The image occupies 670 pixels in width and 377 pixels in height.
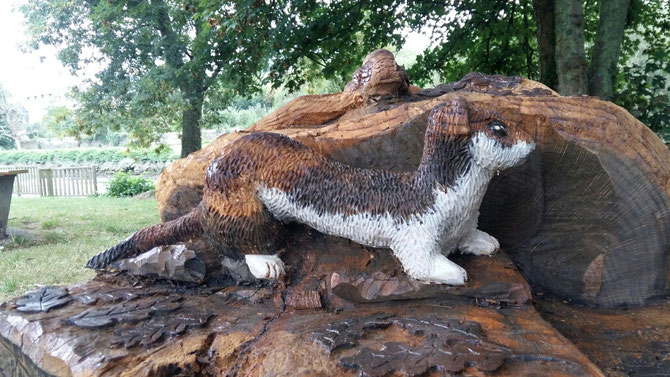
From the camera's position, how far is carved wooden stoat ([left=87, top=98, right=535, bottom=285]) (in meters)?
1.51

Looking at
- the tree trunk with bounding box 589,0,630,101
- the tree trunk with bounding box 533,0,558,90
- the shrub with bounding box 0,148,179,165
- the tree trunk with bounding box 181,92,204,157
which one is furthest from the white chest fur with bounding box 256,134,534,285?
the shrub with bounding box 0,148,179,165

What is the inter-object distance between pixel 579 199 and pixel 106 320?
1735 millimetres

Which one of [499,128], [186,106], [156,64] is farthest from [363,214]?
[156,64]

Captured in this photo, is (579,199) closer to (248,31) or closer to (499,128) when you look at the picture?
(499,128)

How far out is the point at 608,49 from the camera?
3.10 meters

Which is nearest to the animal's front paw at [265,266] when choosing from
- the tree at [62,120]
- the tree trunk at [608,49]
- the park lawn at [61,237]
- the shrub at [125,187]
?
the park lawn at [61,237]

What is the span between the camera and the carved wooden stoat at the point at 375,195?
1.51 meters

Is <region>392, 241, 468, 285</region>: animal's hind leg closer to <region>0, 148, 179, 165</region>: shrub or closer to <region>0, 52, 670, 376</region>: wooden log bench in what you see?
<region>0, 52, 670, 376</region>: wooden log bench

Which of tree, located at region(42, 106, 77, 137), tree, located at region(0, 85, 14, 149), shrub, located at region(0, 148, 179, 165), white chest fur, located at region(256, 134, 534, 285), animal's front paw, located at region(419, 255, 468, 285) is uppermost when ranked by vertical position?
tree, located at region(0, 85, 14, 149)

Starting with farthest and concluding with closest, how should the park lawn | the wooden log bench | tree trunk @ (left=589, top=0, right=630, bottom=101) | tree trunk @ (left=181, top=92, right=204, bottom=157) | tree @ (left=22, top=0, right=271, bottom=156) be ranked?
tree trunk @ (left=181, top=92, right=204, bottom=157)
tree @ (left=22, top=0, right=271, bottom=156)
the park lawn
tree trunk @ (left=589, top=0, right=630, bottom=101)
the wooden log bench

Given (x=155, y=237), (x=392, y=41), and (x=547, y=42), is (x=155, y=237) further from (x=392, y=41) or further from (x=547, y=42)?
(x=392, y=41)

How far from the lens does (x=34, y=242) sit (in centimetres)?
500

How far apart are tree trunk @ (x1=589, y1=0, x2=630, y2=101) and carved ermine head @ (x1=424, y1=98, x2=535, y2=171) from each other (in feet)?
6.67

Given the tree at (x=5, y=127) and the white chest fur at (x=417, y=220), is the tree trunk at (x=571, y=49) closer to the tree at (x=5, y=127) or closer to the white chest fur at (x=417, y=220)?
the white chest fur at (x=417, y=220)
